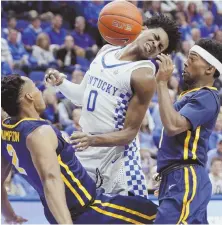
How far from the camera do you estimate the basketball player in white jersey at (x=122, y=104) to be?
417cm

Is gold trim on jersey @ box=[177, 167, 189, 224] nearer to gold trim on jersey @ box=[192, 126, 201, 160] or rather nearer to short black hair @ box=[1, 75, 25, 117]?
gold trim on jersey @ box=[192, 126, 201, 160]

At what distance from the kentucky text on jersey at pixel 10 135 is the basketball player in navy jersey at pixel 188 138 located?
2.92 feet

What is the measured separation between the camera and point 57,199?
3432mm

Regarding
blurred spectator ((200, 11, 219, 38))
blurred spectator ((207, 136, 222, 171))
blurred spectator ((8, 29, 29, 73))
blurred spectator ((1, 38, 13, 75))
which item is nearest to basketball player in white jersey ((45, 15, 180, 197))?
blurred spectator ((207, 136, 222, 171))

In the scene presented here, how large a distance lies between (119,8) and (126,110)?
77cm

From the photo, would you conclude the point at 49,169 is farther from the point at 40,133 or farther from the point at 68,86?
the point at 68,86

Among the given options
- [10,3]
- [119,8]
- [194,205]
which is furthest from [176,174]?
[10,3]

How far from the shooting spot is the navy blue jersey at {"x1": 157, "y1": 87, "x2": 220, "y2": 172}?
12.8 ft

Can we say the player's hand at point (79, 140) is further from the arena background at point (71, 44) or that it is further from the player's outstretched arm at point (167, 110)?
the arena background at point (71, 44)

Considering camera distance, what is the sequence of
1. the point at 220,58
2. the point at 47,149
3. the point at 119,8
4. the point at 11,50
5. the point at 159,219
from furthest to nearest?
the point at 11,50
the point at 119,8
the point at 220,58
the point at 159,219
the point at 47,149

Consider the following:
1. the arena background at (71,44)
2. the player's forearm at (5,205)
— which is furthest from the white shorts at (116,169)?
the arena background at (71,44)

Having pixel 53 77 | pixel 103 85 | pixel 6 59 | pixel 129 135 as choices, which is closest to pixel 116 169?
pixel 129 135

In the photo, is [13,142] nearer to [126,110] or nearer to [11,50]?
[126,110]

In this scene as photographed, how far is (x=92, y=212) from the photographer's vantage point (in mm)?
3842
